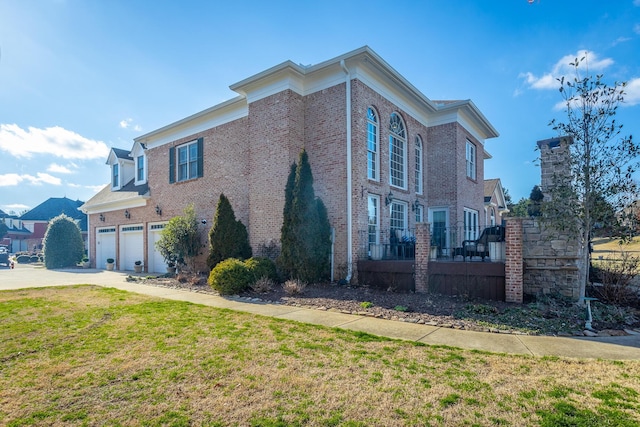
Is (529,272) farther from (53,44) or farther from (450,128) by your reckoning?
(53,44)

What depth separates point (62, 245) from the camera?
21.2 meters

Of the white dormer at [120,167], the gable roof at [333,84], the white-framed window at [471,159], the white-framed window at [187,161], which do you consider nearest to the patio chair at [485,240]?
the gable roof at [333,84]

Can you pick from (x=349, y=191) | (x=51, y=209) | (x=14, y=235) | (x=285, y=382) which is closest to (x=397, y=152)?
(x=349, y=191)

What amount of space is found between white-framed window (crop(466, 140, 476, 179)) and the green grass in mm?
13195

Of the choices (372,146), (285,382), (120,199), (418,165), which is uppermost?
(372,146)

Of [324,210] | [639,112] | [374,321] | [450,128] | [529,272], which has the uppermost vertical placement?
[450,128]

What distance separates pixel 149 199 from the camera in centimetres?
1772

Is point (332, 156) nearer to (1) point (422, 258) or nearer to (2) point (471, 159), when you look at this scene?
(1) point (422, 258)

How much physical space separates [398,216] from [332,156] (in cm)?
390

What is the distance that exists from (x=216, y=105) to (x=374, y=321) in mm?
11285

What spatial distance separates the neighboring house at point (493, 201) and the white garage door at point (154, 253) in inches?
762

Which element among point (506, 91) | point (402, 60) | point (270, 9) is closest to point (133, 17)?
point (270, 9)

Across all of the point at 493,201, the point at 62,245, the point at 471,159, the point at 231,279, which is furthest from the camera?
the point at 493,201

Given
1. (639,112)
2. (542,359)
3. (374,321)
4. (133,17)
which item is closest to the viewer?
(542,359)
